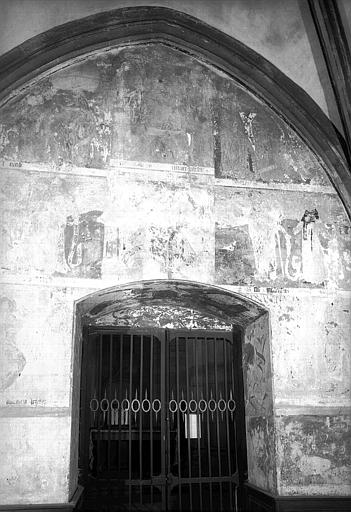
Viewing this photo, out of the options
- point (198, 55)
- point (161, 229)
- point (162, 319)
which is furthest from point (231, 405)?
point (198, 55)

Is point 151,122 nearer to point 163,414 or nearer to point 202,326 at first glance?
point 202,326

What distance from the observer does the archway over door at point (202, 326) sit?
6.76m

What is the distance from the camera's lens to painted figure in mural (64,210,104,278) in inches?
261

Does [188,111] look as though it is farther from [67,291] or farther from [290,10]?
[67,291]

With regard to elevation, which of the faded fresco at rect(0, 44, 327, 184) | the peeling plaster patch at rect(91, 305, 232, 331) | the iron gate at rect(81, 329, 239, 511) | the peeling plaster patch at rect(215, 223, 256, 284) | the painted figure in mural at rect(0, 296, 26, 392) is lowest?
the iron gate at rect(81, 329, 239, 511)

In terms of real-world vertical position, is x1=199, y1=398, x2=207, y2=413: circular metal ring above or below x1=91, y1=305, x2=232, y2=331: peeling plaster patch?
below

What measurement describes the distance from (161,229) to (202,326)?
175 cm

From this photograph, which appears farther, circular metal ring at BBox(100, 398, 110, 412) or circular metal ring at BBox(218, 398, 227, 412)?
circular metal ring at BBox(218, 398, 227, 412)

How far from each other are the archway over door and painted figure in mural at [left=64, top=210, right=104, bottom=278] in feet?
1.11

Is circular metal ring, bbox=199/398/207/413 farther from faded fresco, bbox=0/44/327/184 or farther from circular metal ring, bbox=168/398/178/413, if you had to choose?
faded fresco, bbox=0/44/327/184

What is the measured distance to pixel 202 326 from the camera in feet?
26.1

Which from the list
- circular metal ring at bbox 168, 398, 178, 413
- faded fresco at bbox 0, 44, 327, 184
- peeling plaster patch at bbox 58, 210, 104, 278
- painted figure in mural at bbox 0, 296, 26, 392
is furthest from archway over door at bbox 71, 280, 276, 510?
faded fresco at bbox 0, 44, 327, 184

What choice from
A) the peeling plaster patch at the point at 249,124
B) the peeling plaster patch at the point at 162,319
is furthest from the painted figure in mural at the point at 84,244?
the peeling plaster patch at the point at 249,124

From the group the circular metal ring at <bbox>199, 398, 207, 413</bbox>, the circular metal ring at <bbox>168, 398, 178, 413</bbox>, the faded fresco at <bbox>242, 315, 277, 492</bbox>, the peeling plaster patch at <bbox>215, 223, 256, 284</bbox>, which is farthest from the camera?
the circular metal ring at <bbox>199, 398, 207, 413</bbox>
